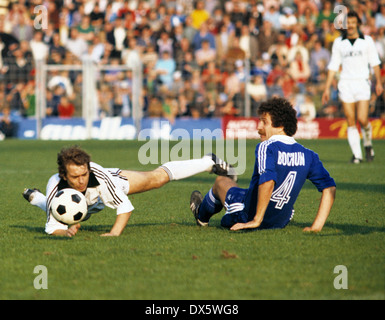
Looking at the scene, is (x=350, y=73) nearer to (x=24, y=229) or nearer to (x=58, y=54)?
(x=24, y=229)

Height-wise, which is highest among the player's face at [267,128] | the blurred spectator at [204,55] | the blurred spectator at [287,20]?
the blurred spectator at [287,20]

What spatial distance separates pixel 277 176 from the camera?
657 centimetres

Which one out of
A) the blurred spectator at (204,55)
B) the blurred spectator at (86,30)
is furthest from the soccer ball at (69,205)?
the blurred spectator at (86,30)

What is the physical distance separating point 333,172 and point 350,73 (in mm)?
2296

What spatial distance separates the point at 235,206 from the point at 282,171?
23.3 inches

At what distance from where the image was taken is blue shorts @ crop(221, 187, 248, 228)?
6875 millimetres

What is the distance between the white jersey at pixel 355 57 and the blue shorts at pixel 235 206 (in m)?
7.50

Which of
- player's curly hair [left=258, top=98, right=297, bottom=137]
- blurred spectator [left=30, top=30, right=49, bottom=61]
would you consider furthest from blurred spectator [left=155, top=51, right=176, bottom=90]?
player's curly hair [left=258, top=98, right=297, bottom=137]

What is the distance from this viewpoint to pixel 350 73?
14.2 m

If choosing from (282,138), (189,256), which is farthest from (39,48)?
(189,256)

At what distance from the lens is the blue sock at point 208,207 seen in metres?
7.34

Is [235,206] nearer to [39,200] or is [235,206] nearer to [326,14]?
[39,200]

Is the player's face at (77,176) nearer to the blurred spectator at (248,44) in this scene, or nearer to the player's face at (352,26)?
the player's face at (352,26)
